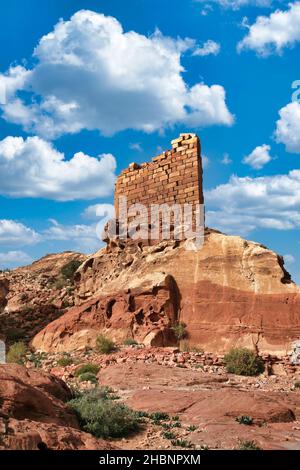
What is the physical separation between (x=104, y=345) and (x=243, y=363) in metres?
4.45

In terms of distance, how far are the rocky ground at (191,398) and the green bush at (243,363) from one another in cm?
31

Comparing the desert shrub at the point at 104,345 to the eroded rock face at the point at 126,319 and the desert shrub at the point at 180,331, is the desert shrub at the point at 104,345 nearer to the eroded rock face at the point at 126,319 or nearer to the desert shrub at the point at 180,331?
the eroded rock face at the point at 126,319

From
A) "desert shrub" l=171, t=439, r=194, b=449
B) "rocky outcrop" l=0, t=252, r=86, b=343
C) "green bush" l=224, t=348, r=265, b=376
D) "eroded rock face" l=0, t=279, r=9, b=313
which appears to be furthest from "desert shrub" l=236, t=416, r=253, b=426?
"eroded rock face" l=0, t=279, r=9, b=313

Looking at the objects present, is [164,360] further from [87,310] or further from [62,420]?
[62,420]

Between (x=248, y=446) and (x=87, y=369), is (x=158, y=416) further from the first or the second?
(x=87, y=369)

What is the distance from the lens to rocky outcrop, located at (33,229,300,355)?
1697 cm

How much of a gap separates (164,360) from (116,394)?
402cm

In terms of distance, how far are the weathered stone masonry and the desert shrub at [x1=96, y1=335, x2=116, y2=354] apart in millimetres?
6432

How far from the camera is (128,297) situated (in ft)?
60.1

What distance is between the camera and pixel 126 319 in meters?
17.9

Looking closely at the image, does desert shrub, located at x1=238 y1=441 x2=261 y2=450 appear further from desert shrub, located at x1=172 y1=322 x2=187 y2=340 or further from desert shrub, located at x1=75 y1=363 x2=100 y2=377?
desert shrub, located at x1=172 y1=322 x2=187 y2=340

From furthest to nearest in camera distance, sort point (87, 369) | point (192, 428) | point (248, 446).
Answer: point (87, 369)
point (192, 428)
point (248, 446)

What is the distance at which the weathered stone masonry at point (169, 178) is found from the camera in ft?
65.5

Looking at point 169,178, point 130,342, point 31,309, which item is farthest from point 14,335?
point 169,178
